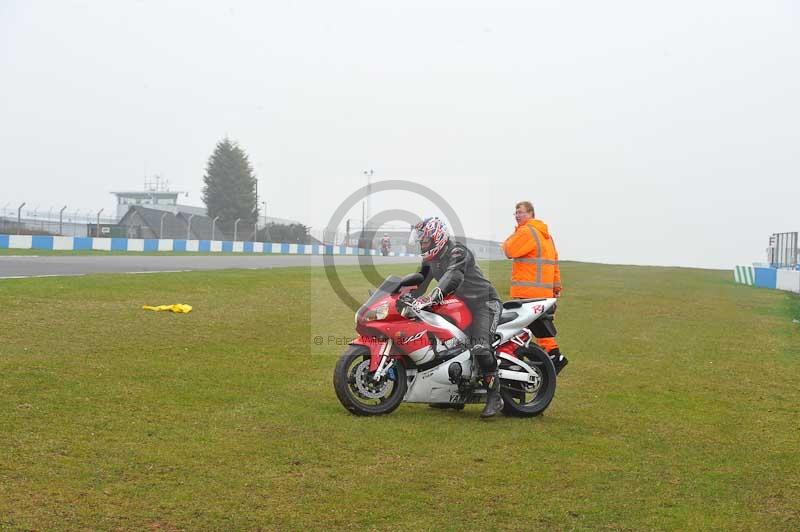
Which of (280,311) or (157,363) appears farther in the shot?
(280,311)

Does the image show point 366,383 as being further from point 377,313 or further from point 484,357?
point 484,357

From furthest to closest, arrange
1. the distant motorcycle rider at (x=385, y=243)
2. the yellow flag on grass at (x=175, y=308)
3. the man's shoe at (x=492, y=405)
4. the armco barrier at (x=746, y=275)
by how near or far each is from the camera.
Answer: the distant motorcycle rider at (x=385, y=243) → the armco barrier at (x=746, y=275) → the yellow flag on grass at (x=175, y=308) → the man's shoe at (x=492, y=405)

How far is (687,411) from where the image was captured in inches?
383

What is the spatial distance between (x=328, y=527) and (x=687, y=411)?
5517 mm

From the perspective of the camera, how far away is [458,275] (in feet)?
29.0

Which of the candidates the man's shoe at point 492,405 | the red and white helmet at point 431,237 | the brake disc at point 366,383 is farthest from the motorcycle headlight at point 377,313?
the man's shoe at point 492,405

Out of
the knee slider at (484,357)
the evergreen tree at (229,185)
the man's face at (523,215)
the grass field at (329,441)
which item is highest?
the evergreen tree at (229,185)

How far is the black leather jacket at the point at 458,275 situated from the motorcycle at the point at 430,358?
0.14 meters

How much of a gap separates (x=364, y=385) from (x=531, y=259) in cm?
290

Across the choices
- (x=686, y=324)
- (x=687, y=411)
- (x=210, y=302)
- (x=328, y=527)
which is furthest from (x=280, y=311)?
(x=328, y=527)

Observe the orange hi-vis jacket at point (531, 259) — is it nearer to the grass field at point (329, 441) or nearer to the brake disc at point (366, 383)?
the grass field at point (329, 441)

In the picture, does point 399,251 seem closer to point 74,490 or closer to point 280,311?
point 280,311

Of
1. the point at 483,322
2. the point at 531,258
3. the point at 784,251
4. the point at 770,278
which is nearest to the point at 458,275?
the point at 483,322

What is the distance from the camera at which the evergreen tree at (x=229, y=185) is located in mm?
106875
